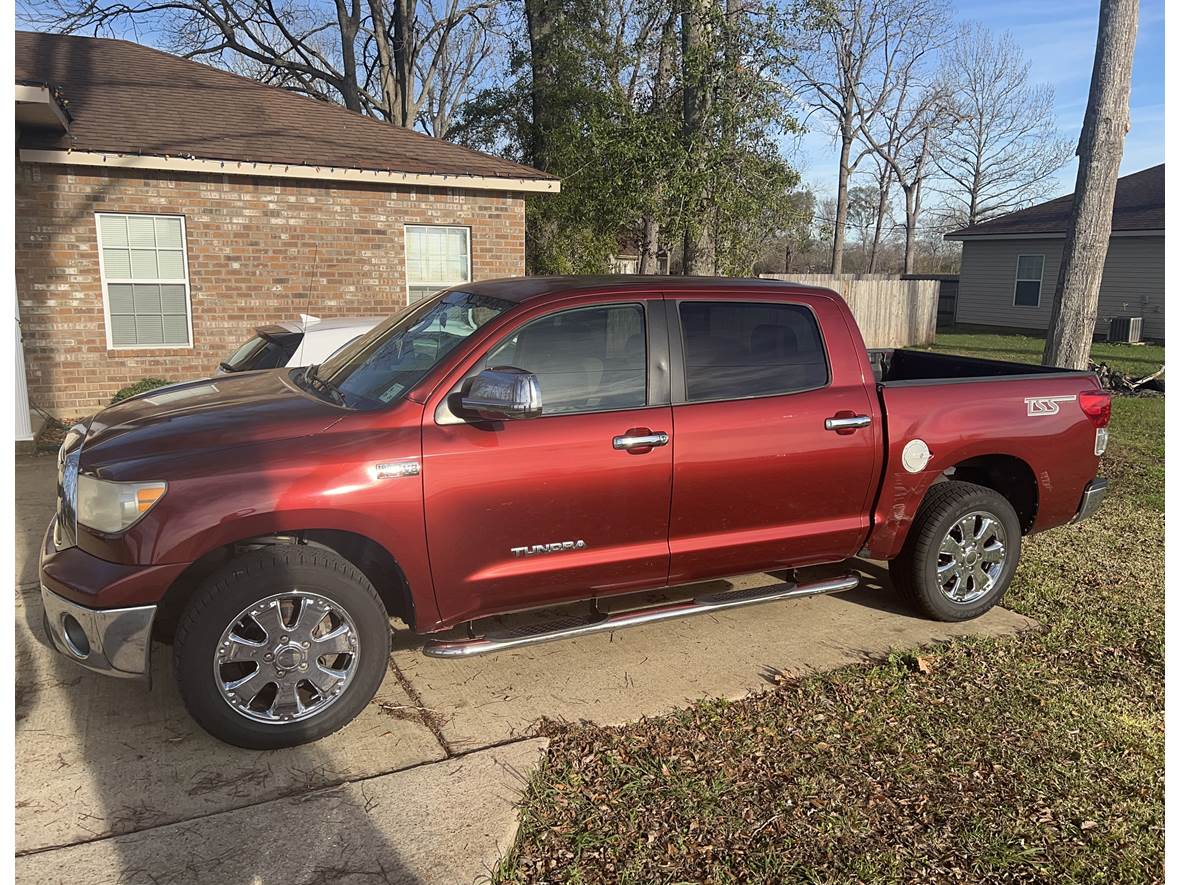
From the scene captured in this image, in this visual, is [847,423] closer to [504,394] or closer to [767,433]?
[767,433]

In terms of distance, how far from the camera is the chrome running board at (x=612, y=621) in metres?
3.88

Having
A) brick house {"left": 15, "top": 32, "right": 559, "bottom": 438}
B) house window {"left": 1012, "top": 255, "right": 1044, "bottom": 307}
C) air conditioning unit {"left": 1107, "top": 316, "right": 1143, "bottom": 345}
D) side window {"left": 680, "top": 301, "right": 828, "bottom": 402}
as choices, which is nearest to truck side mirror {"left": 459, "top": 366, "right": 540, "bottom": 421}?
side window {"left": 680, "top": 301, "right": 828, "bottom": 402}

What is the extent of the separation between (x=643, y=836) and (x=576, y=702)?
1003 millimetres

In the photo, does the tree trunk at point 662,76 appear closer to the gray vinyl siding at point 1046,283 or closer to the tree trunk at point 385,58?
the gray vinyl siding at point 1046,283

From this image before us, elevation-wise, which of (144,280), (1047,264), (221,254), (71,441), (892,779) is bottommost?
(892,779)

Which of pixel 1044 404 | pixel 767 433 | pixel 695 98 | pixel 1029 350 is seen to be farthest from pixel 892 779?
pixel 1029 350

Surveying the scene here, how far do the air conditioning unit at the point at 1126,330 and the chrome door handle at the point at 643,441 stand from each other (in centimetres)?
2385

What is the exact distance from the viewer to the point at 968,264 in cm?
2952

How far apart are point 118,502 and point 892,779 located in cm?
322

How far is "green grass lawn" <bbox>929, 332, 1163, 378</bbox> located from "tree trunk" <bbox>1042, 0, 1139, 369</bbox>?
6.90m

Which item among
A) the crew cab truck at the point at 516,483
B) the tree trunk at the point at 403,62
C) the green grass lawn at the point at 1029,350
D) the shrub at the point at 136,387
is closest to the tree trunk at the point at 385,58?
the tree trunk at the point at 403,62

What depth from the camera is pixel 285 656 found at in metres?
3.64

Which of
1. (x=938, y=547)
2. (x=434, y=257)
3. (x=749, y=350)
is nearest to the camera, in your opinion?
(x=749, y=350)

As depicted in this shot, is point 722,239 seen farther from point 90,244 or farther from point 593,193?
point 90,244
